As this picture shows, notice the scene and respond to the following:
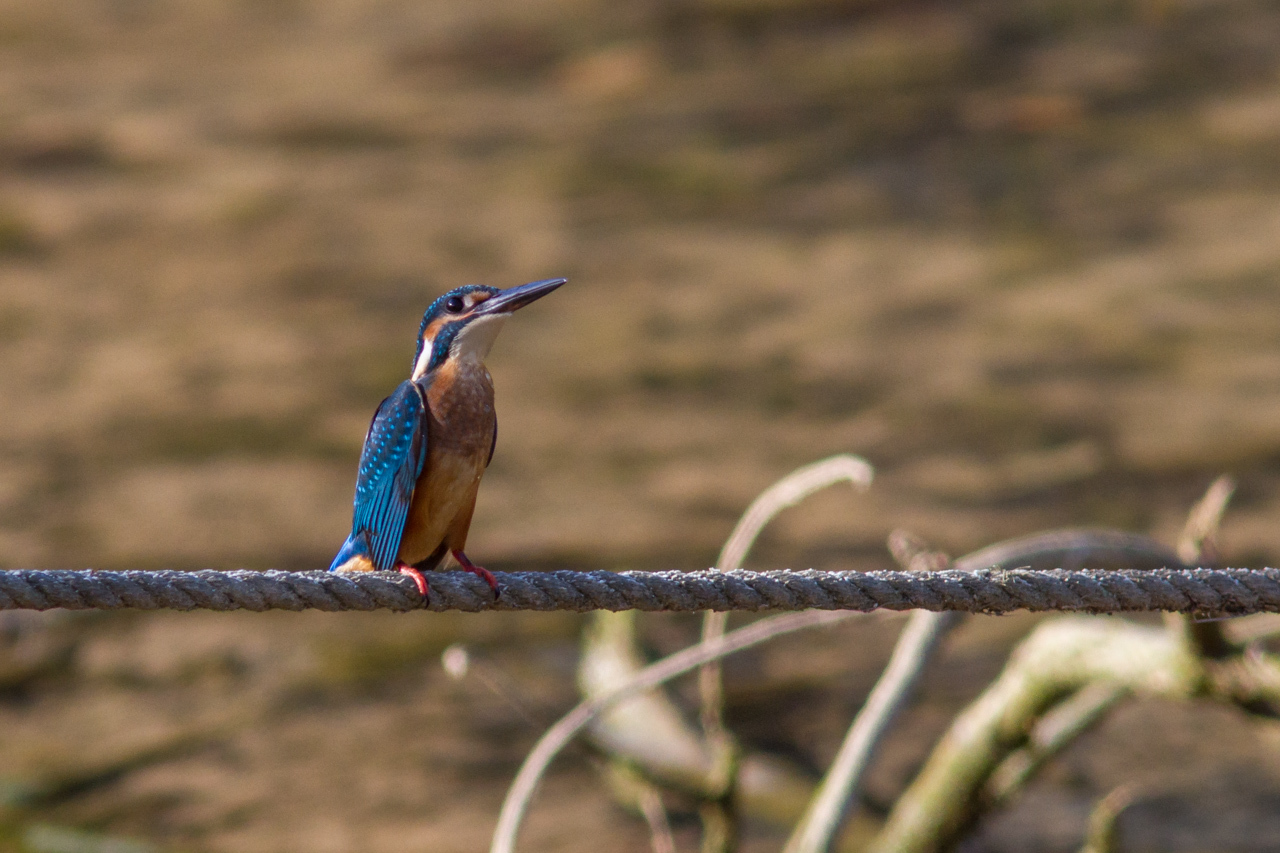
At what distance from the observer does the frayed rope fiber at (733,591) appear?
1927mm

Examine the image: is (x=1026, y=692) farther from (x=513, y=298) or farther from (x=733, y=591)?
(x=513, y=298)

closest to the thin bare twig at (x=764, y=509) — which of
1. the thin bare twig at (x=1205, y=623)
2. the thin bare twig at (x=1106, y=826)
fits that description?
the thin bare twig at (x=1205, y=623)

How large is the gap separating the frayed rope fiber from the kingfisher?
27 cm

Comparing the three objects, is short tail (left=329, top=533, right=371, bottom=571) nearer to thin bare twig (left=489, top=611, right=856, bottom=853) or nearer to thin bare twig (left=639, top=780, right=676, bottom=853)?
thin bare twig (left=489, top=611, right=856, bottom=853)

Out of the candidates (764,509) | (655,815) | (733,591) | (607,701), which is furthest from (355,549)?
(764,509)

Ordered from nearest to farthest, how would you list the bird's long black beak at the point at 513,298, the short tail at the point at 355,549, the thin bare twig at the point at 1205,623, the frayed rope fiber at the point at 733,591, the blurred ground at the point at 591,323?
the frayed rope fiber at the point at 733,591
the bird's long black beak at the point at 513,298
the short tail at the point at 355,549
the thin bare twig at the point at 1205,623
the blurred ground at the point at 591,323

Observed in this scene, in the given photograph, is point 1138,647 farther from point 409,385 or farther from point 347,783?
point 347,783

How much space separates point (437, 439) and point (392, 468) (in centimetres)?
8

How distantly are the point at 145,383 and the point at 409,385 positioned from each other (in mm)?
5674

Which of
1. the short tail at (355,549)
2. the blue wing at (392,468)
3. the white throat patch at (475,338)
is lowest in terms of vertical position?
the short tail at (355,549)

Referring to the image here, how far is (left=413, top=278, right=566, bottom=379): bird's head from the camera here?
2.27 meters

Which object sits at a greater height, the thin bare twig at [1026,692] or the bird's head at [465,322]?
the bird's head at [465,322]

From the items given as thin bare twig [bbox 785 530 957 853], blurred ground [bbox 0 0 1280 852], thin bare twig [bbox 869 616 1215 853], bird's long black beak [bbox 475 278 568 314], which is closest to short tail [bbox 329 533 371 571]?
bird's long black beak [bbox 475 278 568 314]

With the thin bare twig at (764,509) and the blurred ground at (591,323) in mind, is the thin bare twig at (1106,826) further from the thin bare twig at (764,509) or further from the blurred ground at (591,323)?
the blurred ground at (591,323)
